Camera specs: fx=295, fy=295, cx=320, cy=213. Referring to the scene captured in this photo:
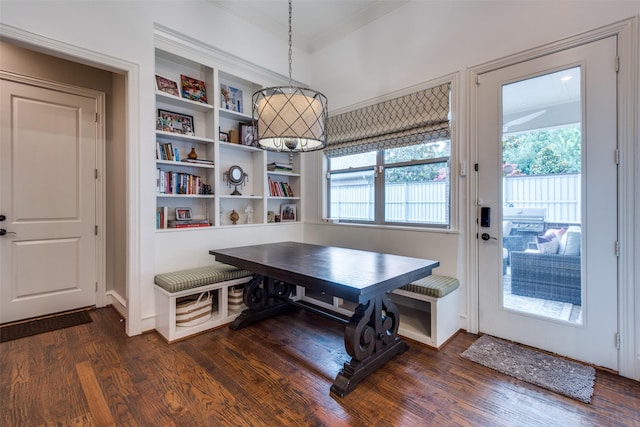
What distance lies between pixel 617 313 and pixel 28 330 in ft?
16.1

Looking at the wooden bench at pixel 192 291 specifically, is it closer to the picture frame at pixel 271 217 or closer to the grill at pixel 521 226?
the picture frame at pixel 271 217

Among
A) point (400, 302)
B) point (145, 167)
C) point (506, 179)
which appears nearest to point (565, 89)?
point (506, 179)

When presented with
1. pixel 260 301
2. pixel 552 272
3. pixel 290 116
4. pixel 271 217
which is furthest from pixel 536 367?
pixel 271 217

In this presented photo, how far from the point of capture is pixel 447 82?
2873mm

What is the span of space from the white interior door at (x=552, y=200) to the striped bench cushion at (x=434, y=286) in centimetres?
31

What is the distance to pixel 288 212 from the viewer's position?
4.30 metres

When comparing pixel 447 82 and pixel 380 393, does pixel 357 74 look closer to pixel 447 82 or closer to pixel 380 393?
pixel 447 82

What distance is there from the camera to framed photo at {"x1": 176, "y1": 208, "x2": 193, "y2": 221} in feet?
10.6

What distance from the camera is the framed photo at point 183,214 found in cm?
322

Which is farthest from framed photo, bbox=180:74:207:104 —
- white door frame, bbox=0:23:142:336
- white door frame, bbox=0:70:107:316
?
white door frame, bbox=0:70:107:316

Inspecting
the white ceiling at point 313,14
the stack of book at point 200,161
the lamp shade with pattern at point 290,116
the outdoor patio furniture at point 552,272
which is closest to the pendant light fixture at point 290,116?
the lamp shade with pattern at point 290,116

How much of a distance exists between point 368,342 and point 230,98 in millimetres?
3178

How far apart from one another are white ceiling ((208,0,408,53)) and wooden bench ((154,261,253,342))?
114 inches

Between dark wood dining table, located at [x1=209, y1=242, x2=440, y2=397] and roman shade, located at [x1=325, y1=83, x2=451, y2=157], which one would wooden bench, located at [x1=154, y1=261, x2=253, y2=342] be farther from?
roman shade, located at [x1=325, y1=83, x2=451, y2=157]
